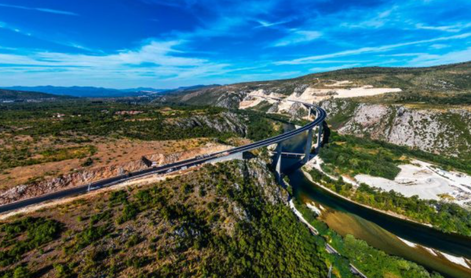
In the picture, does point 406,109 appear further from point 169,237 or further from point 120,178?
point 120,178

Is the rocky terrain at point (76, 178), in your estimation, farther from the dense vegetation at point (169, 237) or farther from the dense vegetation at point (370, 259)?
the dense vegetation at point (370, 259)

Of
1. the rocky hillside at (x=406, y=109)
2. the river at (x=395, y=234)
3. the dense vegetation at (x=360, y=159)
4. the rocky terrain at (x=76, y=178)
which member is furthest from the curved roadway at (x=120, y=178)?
the rocky hillside at (x=406, y=109)

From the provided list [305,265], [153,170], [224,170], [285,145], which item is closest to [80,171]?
[153,170]

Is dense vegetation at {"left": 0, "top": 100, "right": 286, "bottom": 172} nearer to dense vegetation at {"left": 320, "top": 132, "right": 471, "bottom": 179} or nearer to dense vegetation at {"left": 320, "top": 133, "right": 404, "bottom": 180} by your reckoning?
dense vegetation at {"left": 320, "top": 133, "right": 404, "bottom": 180}

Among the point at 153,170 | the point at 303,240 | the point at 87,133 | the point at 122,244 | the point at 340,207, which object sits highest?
the point at 87,133

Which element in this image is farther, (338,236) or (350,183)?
(350,183)

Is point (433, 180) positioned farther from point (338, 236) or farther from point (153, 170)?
point (153, 170)
